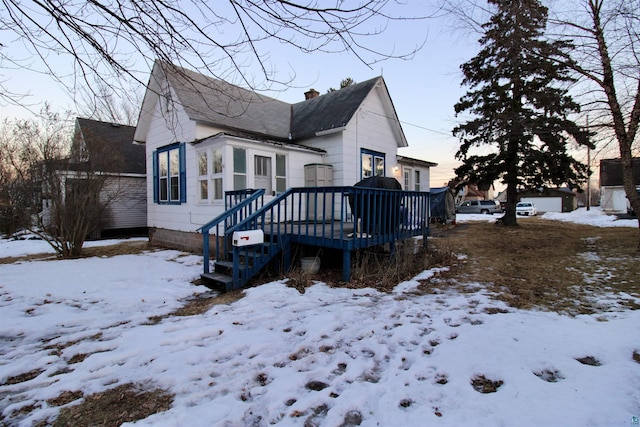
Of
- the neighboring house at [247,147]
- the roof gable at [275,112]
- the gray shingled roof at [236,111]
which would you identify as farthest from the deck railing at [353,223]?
the roof gable at [275,112]

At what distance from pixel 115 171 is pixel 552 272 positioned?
12277mm

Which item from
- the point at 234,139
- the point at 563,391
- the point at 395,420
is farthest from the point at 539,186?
the point at 395,420

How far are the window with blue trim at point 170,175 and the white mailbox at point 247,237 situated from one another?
17.0 feet

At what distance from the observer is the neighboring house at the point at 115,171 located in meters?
8.94

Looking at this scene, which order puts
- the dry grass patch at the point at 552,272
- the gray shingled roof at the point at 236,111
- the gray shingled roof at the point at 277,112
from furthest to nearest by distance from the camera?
the gray shingled roof at the point at 277,112 → the gray shingled roof at the point at 236,111 → the dry grass patch at the point at 552,272

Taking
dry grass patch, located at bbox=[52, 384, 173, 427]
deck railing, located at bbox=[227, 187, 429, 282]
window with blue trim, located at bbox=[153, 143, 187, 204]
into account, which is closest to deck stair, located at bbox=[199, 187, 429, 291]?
→ deck railing, located at bbox=[227, 187, 429, 282]

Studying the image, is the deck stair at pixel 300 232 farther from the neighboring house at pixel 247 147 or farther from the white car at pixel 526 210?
the white car at pixel 526 210

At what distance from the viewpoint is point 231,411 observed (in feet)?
7.06

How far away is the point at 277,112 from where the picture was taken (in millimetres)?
11844

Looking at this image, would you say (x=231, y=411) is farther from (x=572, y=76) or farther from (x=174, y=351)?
(x=572, y=76)

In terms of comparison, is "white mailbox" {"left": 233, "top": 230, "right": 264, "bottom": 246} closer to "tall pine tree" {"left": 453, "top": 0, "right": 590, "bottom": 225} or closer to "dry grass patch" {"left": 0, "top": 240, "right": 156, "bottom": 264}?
"dry grass patch" {"left": 0, "top": 240, "right": 156, "bottom": 264}

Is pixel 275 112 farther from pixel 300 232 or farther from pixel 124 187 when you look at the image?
pixel 124 187

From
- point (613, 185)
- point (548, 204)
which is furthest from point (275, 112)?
point (548, 204)

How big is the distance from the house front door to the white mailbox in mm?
3864
